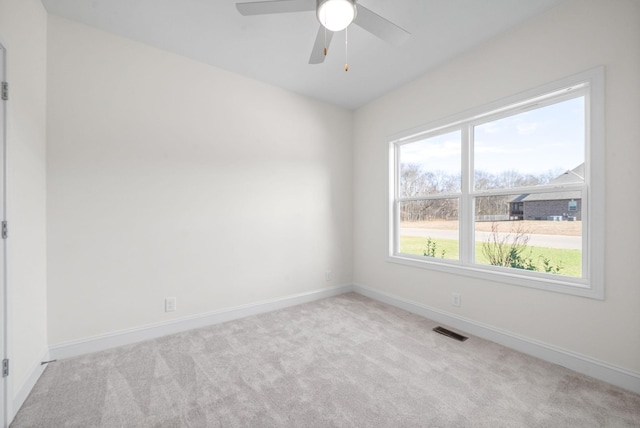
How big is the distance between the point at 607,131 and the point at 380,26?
1.80m

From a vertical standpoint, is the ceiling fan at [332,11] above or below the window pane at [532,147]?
above

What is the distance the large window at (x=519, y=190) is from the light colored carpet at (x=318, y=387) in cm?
76

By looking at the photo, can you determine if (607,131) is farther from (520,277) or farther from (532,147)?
(520,277)

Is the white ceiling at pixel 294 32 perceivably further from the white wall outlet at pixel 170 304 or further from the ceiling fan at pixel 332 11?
the white wall outlet at pixel 170 304

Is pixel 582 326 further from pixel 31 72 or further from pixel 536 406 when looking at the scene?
pixel 31 72

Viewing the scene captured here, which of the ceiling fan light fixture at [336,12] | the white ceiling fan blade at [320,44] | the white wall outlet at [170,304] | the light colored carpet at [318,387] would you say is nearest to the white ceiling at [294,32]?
the white ceiling fan blade at [320,44]

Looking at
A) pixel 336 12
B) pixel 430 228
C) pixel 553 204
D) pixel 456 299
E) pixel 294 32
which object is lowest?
pixel 456 299

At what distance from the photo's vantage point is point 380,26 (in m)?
1.77

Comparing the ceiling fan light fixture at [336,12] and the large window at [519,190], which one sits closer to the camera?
the ceiling fan light fixture at [336,12]

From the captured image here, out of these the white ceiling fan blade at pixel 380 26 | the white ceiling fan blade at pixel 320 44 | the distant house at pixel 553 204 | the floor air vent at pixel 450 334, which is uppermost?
the white ceiling fan blade at pixel 380 26

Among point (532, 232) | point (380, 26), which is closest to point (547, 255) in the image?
point (532, 232)

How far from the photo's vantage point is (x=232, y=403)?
5.47 feet

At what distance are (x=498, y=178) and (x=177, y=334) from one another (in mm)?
3551

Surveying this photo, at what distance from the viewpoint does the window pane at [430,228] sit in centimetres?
299
